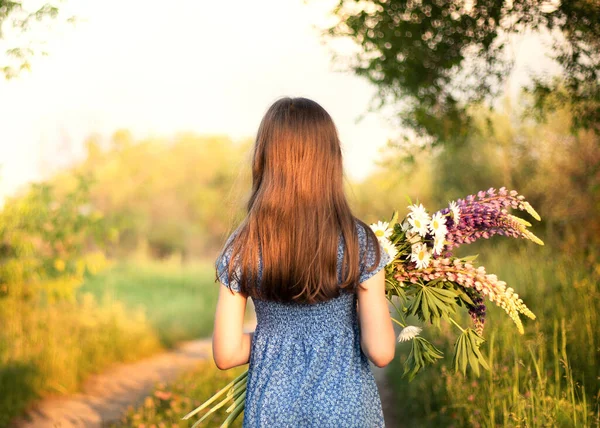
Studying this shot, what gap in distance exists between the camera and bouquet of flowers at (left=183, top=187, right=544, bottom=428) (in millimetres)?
2748

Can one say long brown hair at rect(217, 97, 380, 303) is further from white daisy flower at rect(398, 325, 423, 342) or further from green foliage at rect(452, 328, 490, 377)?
green foliage at rect(452, 328, 490, 377)

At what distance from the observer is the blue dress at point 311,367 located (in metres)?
2.39

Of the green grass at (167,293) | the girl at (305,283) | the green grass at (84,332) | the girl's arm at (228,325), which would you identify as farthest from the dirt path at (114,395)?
the girl at (305,283)

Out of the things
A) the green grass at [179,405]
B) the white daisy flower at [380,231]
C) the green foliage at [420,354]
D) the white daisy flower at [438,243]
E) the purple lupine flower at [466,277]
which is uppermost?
the white daisy flower at [380,231]

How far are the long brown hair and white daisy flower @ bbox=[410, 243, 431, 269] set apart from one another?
1.17ft

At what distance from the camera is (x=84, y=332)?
804 cm

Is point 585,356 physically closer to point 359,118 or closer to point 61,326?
point 359,118

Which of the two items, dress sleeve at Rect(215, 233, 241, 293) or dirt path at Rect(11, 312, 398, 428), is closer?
dress sleeve at Rect(215, 233, 241, 293)

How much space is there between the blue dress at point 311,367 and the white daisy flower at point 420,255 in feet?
0.89

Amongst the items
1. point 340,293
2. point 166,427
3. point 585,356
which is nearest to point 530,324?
point 585,356

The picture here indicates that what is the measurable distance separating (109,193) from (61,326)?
17.0 meters

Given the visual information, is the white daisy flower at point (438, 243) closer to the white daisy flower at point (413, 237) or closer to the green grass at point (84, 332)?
the white daisy flower at point (413, 237)

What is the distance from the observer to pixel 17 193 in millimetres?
6836

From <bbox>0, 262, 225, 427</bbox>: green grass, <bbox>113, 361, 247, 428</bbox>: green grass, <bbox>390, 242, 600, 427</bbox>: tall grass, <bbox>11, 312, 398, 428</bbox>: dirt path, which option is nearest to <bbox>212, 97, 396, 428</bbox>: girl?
<bbox>390, 242, 600, 427</bbox>: tall grass
